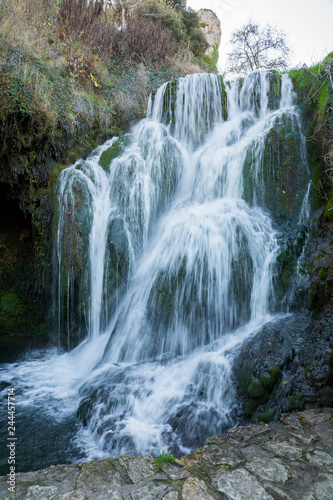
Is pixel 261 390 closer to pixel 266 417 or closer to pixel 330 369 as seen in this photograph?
pixel 266 417

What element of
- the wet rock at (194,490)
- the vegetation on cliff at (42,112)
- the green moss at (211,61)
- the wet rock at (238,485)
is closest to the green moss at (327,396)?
the wet rock at (238,485)

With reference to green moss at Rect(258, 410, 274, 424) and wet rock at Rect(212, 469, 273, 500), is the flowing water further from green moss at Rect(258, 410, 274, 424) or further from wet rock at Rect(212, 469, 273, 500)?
wet rock at Rect(212, 469, 273, 500)

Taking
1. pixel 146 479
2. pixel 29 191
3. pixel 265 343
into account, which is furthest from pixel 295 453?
pixel 29 191

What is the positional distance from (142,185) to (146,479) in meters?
5.51

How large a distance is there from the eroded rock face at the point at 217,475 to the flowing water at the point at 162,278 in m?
0.92

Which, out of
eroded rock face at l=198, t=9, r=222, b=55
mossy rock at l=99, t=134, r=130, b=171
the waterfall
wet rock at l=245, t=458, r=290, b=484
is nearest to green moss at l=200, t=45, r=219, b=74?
eroded rock face at l=198, t=9, r=222, b=55

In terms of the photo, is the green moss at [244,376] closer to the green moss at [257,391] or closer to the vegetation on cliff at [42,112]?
the green moss at [257,391]

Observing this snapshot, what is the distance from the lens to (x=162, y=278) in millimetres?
5105

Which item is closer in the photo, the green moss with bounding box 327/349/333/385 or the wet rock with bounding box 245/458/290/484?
the wet rock with bounding box 245/458/290/484

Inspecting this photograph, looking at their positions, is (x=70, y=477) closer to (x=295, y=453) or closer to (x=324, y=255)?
(x=295, y=453)

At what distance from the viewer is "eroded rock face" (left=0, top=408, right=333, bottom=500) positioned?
5.91ft

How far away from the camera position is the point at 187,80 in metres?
8.26

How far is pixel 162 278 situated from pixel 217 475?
3.34m

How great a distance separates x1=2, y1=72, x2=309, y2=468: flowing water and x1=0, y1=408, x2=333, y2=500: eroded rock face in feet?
3.01
